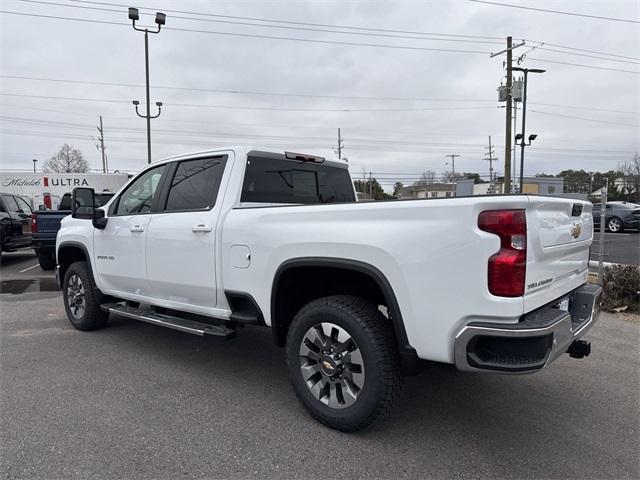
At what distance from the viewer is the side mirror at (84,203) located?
486 centimetres

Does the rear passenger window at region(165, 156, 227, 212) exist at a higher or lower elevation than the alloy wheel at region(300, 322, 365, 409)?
higher

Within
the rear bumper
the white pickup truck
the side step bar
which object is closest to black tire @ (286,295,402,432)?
the white pickup truck

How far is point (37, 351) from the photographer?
475cm

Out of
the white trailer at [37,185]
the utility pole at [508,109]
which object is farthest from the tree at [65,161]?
the utility pole at [508,109]

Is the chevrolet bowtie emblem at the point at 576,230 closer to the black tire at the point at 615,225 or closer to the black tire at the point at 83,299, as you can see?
the black tire at the point at 83,299

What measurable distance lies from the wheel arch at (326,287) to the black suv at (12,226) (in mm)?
11161

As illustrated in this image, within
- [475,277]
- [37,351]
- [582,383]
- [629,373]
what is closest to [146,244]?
[37,351]

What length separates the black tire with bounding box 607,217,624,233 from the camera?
68.4ft

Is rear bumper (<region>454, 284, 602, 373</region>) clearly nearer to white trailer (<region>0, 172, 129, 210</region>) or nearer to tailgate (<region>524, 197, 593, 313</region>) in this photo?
tailgate (<region>524, 197, 593, 313</region>)

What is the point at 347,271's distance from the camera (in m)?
3.10

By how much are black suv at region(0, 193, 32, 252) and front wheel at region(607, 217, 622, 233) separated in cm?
2330

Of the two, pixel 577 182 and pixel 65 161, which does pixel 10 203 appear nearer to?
pixel 65 161

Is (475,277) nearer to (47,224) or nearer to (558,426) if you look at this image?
(558,426)

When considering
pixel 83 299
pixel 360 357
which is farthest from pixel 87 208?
pixel 360 357
